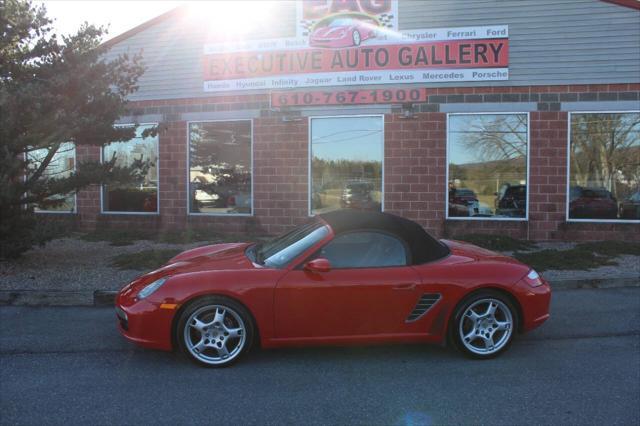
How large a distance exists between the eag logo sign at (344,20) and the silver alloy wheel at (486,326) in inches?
306

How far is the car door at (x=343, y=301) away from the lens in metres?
4.18

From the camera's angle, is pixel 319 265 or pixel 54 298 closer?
pixel 319 265

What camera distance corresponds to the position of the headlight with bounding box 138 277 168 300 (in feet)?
13.9

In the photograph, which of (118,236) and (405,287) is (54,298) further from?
(118,236)

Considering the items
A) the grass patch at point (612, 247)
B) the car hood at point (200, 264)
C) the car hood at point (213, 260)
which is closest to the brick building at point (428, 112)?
the grass patch at point (612, 247)

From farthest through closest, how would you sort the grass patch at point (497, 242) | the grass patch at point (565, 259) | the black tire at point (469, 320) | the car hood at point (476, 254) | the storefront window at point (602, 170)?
1. the storefront window at point (602, 170)
2. the grass patch at point (497, 242)
3. the grass patch at point (565, 259)
4. the car hood at point (476, 254)
5. the black tire at point (469, 320)

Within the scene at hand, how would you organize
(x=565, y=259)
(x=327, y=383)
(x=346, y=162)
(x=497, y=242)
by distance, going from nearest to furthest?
(x=327, y=383)
(x=565, y=259)
(x=497, y=242)
(x=346, y=162)

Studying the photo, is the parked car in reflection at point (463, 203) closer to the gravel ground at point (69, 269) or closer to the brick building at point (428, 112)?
the brick building at point (428, 112)

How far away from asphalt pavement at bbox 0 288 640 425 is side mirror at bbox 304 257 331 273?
0.81 m

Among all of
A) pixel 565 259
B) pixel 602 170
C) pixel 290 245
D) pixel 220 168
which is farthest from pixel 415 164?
pixel 290 245

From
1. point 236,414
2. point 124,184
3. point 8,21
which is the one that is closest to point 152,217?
point 124,184

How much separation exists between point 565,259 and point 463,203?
2.91 m

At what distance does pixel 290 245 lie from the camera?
4.64m

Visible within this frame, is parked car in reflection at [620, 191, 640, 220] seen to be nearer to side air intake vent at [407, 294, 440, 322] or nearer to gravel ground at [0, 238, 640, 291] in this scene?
gravel ground at [0, 238, 640, 291]
